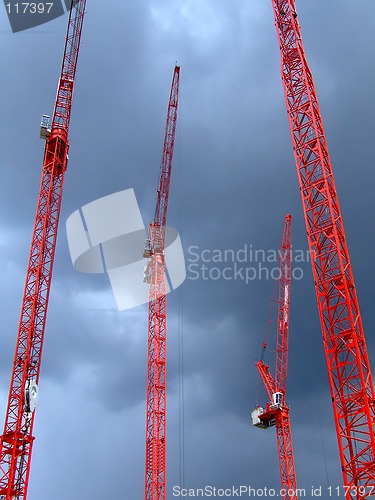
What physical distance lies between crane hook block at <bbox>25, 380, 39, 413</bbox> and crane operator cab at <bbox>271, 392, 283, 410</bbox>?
4088 cm

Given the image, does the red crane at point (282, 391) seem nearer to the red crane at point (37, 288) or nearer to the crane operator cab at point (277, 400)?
the crane operator cab at point (277, 400)

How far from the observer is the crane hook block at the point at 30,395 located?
54906mm

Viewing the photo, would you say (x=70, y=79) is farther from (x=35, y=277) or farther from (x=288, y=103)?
(x=288, y=103)

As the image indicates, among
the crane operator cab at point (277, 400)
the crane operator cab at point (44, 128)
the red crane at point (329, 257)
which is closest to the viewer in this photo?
the red crane at point (329, 257)

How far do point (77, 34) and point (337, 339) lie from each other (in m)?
48.8

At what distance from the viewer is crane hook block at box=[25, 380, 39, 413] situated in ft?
180

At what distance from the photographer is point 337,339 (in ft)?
139

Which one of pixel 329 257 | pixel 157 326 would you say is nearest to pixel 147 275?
pixel 157 326

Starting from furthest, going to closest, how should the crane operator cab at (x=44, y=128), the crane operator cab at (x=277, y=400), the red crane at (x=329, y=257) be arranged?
the crane operator cab at (x=277, y=400), the crane operator cab at (x=44, y=128), the red crane at (x=329, y=257)

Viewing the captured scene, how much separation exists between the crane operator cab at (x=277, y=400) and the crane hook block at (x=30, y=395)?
40.9m

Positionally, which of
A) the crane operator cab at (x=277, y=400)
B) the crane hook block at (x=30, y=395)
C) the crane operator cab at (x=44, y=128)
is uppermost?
the crane operator cab at (x=44, y=128)

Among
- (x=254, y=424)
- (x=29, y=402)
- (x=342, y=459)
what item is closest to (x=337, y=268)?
(x=342, y=459)

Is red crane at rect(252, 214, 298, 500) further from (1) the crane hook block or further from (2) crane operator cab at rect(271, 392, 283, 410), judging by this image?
(1) the crane hook block

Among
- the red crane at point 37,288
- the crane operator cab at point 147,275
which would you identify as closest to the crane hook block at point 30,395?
the red crane at point 37,288
